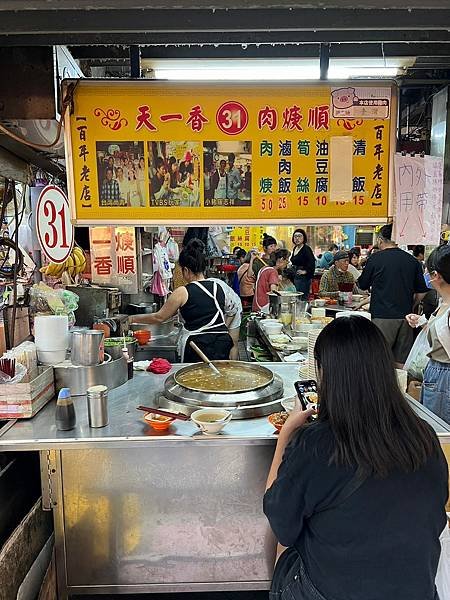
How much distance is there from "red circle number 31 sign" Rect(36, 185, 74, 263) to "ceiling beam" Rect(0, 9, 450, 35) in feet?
3.83

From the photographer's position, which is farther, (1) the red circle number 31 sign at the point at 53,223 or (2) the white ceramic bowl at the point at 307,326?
(2) the white ceramic bowl at the point at 307,326

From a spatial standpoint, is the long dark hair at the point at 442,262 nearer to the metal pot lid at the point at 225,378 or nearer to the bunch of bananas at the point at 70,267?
the metal pot lid at the point at 225,378

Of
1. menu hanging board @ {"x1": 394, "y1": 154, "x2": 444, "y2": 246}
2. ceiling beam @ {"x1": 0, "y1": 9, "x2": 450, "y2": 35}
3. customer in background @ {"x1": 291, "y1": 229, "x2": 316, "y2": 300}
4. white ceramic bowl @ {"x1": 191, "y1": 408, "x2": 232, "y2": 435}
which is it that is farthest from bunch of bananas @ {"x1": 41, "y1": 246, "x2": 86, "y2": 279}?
customer in background @ {"x1": 291, "y1": 229, "x2": 316, "y2": 300}

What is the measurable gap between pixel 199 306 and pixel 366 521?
295 centimetres

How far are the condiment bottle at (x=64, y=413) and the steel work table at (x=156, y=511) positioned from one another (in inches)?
1.5

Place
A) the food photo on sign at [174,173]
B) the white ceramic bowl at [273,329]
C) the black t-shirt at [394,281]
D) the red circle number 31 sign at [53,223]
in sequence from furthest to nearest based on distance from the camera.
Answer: the black t-shirt at [394,281]
the white ceramic bowl at [273,329]
the red circle number 31 sign at [53,223]
the food photo on sign at [174,173]

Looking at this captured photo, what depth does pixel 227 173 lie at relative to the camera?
8.41ft

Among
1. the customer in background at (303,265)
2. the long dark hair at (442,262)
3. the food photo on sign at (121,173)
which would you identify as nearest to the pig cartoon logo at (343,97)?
the food photo on sign at (121,173)

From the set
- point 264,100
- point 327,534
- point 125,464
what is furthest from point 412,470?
point 264,100

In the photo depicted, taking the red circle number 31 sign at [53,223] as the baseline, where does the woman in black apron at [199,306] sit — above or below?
below

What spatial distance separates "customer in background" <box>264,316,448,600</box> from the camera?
5.24ft

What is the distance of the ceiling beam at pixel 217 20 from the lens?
Answer: 1770 millimetres

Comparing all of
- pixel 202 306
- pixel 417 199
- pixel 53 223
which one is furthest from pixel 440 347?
pixel 53 223

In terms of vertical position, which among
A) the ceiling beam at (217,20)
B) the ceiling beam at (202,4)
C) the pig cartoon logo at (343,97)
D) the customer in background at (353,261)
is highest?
the ceiling beam at (217,20)
